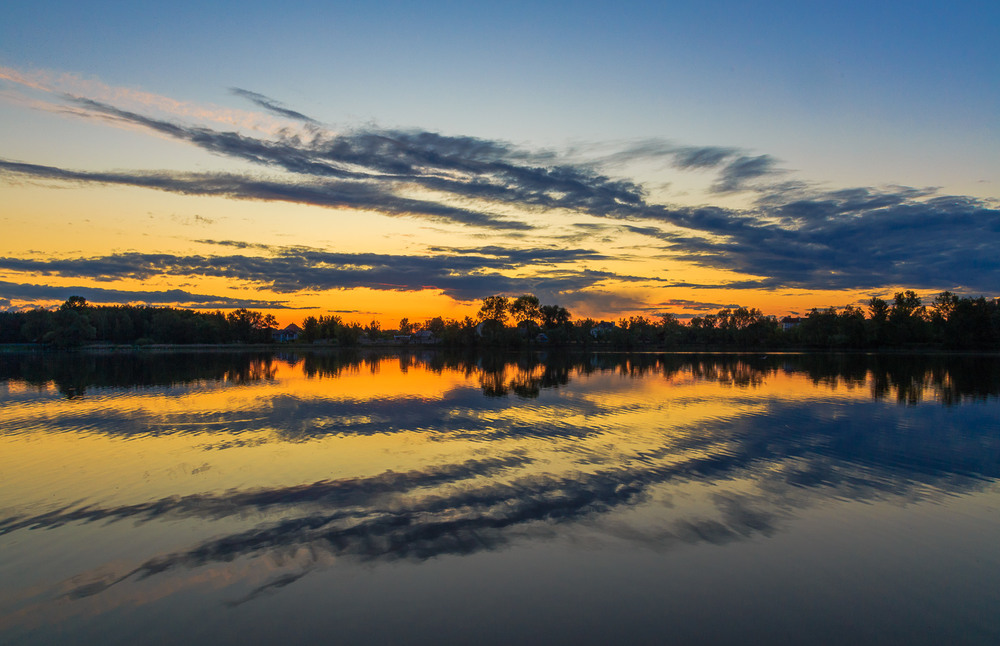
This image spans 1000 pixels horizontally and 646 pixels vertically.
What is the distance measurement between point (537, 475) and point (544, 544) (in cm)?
418

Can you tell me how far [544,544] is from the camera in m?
9.18

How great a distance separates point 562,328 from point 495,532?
12521cm

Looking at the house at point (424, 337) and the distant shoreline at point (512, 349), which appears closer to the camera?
the distant shoreline at point (512, 349)

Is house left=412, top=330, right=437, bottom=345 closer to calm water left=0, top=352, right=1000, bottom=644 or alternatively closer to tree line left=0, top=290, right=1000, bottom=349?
tree line left=0, top=290, right=1000, bottom=349

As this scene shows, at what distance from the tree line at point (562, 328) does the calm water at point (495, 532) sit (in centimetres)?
10508

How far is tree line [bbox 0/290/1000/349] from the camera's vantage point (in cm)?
10531

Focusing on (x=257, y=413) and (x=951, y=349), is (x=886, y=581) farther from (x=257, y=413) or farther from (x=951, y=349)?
(x=951, y=349)

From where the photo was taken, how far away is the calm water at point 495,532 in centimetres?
684

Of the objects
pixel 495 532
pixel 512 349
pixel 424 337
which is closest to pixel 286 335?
pixel 424 337

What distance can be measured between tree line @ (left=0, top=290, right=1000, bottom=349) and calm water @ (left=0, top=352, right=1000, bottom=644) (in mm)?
105078

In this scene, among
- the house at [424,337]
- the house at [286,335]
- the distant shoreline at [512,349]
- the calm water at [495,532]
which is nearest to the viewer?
the calm water at [495,532]

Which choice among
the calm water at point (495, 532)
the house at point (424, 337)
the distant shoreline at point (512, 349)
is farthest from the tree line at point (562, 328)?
the calm water at point (495, 532)

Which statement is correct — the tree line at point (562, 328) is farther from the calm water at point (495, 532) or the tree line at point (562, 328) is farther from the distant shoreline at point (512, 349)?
the calm water at point (495, 532)

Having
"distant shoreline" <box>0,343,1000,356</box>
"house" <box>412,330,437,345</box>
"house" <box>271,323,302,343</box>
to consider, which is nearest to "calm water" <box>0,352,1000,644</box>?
"distant shoreline" <box>0,343,1000,356</box>
